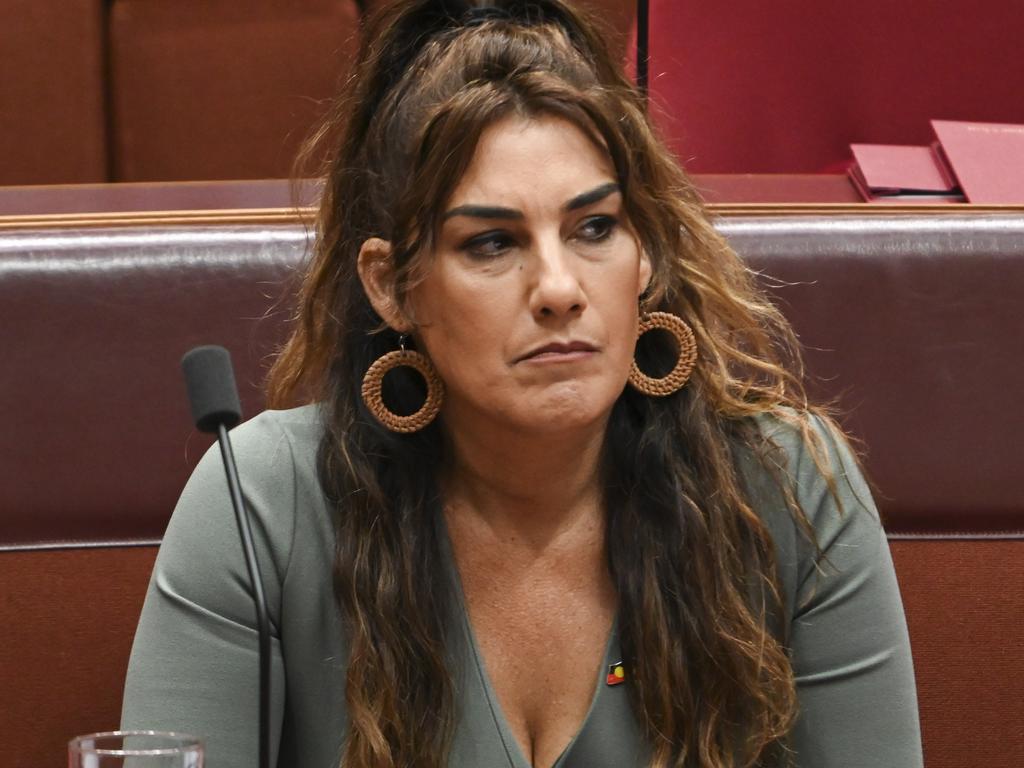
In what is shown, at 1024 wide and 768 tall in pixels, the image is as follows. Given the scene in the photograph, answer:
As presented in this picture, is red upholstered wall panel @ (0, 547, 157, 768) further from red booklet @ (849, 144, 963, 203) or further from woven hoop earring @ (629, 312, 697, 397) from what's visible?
red booklet @ (849, 144, 963, 203)

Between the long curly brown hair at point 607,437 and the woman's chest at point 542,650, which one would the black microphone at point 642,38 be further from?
the woman's chest at point 542,650

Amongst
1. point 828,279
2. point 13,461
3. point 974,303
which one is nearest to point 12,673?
point 13,461

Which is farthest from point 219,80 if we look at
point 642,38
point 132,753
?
point 132,753

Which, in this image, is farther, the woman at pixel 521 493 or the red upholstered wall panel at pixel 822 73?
the red upholstered wall panel at pixel 822 73

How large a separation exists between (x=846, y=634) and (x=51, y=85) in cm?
111

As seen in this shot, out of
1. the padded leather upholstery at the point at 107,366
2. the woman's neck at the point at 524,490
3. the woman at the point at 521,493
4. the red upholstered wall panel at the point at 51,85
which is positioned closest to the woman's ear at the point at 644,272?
the woman at the point at 521,493

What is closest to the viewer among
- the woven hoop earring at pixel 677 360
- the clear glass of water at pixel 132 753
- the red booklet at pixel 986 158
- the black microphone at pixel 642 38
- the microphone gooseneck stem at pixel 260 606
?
the clear glass of water at pixel 132 753

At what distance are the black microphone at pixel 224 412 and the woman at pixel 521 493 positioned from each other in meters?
0.25

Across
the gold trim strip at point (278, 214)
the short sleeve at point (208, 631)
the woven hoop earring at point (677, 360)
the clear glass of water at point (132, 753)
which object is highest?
the gold trim strip at point (278, 214)

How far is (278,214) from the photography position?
1.22 m

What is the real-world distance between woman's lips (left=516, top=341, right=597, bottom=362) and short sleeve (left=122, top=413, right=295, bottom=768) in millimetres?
237

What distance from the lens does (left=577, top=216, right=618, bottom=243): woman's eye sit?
940 millimetres

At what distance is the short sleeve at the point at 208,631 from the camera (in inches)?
37.3

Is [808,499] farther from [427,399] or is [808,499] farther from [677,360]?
[427,399]
